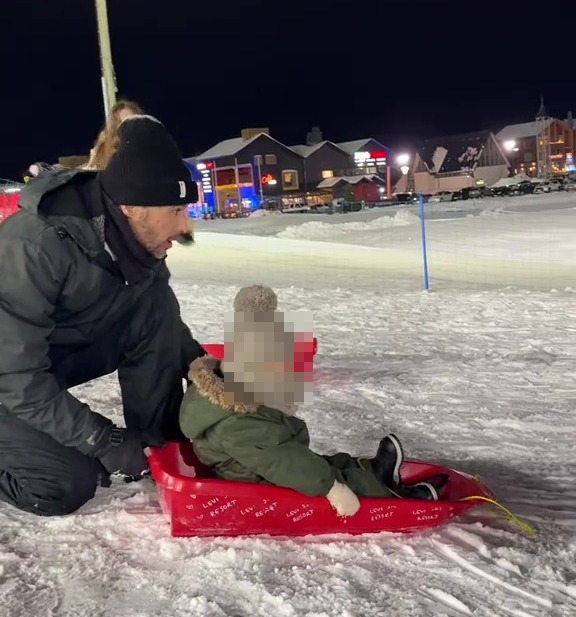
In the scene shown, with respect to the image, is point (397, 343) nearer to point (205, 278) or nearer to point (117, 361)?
point (117, 361)

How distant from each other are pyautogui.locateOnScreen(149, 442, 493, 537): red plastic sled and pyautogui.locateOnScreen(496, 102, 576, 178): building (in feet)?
201

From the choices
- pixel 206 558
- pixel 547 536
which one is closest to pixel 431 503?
pixel 547 536

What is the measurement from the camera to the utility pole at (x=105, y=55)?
8.41 meters

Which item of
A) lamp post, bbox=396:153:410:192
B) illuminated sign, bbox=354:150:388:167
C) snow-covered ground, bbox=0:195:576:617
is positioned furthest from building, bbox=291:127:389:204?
snow-covered ground, bbox=0:195:576:617

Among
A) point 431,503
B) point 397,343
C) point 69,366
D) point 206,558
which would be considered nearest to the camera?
point 206,558

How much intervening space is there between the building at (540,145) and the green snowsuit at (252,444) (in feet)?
202

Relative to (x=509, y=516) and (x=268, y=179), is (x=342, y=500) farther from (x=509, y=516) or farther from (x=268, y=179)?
(x=268, y=179)

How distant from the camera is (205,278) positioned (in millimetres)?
12008

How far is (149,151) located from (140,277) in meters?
0.51

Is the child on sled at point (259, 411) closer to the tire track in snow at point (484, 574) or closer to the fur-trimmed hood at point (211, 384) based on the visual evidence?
the fur-trimmed hood at point (211, 384)

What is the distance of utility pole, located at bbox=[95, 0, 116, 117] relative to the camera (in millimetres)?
8406

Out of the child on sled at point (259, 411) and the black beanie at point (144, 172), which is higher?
the black beanie at point (144, 172)

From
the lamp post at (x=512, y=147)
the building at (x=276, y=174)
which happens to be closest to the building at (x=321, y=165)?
the building at (x=276, y=174)

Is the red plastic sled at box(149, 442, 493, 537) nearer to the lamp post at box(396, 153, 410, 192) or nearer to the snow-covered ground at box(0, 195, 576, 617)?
the snow-covered ground at box(0, 195, 576, 617)
